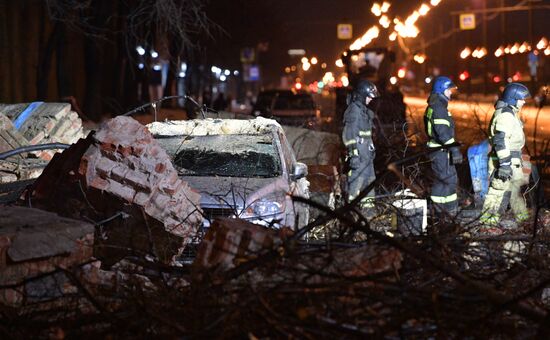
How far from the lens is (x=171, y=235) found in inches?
277

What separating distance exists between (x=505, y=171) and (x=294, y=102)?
1680 cm

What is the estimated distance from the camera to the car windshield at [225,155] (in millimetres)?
8766

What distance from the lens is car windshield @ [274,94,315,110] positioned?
87.2 ft

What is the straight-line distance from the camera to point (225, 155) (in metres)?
9.01

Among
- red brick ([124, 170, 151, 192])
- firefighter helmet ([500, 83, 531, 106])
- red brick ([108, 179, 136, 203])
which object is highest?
firefighter helmet ([500, 83, 531, 106])

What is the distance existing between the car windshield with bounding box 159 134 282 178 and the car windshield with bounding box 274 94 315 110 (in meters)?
17.0

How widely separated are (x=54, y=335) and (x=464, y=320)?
2.24m

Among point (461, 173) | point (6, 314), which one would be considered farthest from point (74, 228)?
point (461, 173)

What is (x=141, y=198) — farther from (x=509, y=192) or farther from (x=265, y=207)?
(x=509, y=192)

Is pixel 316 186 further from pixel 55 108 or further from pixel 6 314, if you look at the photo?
pixel 6 314

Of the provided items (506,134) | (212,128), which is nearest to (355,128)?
(506,134)

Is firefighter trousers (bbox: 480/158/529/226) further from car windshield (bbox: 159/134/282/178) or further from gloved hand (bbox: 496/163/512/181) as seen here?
car windshield (bbox: 159/134/282/178)

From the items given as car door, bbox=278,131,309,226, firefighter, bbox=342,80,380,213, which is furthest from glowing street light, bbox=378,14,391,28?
car door, bbox=278,131,309,226

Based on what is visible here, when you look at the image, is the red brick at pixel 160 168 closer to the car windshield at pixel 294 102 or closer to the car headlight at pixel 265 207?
the car headlight at pixel 265 207
